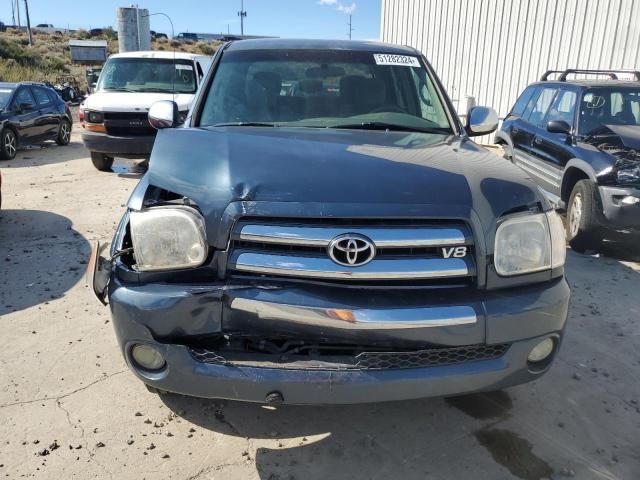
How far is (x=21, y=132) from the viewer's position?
38.3 ft

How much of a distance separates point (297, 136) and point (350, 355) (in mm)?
1301

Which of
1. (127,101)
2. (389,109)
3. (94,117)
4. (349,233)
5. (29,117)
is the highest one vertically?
(389,109)

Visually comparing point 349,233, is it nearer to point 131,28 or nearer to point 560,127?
point 560,127

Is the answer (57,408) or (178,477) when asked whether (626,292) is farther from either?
(57,408)

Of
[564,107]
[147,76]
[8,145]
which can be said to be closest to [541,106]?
[564,107]

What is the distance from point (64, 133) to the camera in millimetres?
13531

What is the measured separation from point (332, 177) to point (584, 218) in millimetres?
4320

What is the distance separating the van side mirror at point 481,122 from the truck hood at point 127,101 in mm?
6128

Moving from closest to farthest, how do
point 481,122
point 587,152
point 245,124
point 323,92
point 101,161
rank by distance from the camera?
point 245,124 → point 323,92 → point 481,122 → point 587,152 → point 101,161

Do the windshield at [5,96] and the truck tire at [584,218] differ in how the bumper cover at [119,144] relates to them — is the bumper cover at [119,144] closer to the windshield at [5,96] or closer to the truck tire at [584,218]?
the windshield at [5,96]

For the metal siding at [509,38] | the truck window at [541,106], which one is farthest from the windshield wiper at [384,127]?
the metal siding at [509,38]

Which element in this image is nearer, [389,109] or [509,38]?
[389,109]

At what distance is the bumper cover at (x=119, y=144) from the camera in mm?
9172

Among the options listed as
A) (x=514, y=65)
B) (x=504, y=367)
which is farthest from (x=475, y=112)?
(x=514, y=65)
